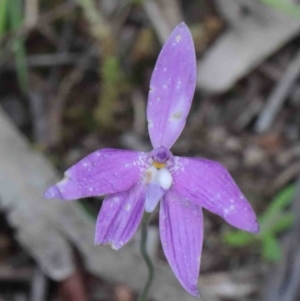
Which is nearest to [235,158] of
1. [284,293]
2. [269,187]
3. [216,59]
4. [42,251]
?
[269,187]

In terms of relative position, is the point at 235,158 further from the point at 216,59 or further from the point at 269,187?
the point at 216,59

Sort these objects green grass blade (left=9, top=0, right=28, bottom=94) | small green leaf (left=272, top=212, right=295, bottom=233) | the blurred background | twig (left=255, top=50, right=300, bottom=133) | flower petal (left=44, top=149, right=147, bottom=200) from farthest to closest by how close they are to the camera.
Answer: twig (left=255, top=50, right=300, bottom=133) → green grass blade (left=9, top=0, right=28, bottom=94) → small green leaf (left=272, top=212, right=295, bottom=233) → the blurred background → flower petal (left=44, top=149, right=147, bottom=200)

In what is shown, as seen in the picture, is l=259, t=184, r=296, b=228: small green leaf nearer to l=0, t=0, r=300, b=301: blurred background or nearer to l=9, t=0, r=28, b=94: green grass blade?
l=0, t=0, r=300, b=301: blurred background

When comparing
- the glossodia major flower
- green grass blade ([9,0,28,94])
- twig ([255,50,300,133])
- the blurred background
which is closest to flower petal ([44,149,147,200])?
the glossodia major flower

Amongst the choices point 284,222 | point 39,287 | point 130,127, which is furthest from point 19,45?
point 284,222

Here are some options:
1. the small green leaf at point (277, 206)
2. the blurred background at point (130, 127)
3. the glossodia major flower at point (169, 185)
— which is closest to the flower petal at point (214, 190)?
the glossodia major flower at point (169, 185)
